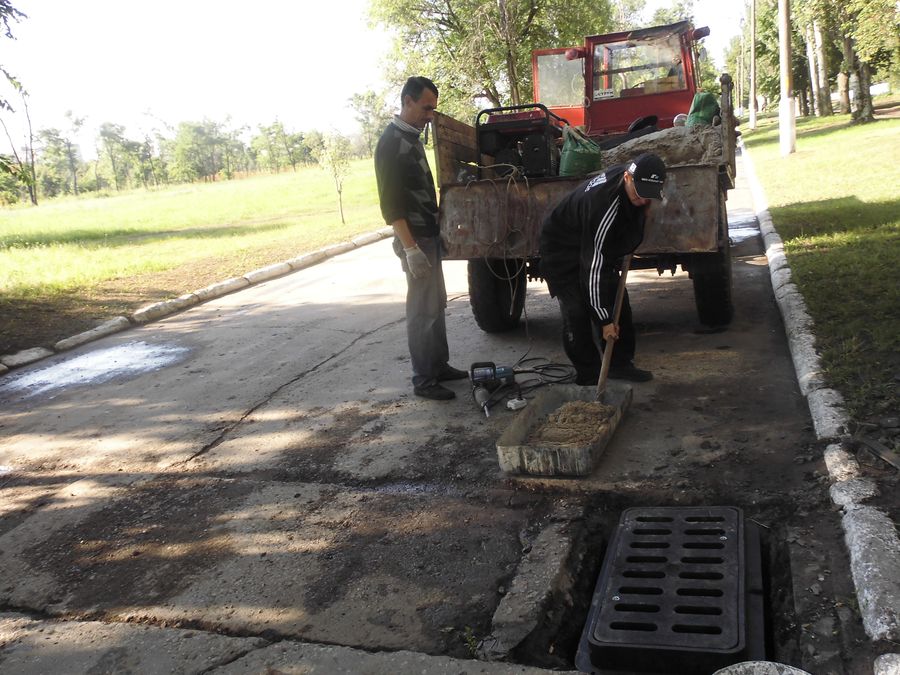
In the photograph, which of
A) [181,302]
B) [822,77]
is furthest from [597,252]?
[822,77]

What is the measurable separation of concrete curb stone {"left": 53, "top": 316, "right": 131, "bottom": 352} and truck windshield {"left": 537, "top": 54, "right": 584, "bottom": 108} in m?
6.00

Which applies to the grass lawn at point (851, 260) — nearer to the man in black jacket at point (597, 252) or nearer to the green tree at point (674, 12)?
the man in black jacket at point (597, 252)

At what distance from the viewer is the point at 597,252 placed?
168 inches

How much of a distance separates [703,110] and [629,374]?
3187 mm

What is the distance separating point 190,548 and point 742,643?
2.31m

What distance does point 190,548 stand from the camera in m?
3.33

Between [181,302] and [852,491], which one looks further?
[181,302]

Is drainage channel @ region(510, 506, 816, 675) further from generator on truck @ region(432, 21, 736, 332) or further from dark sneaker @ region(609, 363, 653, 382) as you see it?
generator on truck @ region(432, 21, 736, 332)

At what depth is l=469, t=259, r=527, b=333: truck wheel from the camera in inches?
238

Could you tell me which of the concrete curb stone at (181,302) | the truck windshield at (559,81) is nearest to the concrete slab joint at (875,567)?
the concrete curb stone at (181,302)

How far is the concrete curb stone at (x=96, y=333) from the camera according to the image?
7855 mm

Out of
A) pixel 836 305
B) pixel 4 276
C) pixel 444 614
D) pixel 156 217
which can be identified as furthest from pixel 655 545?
pixel 156 217

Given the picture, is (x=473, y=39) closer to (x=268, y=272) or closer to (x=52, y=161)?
(x=268, y=272)

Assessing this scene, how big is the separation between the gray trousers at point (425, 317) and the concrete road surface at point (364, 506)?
0.26 meters
